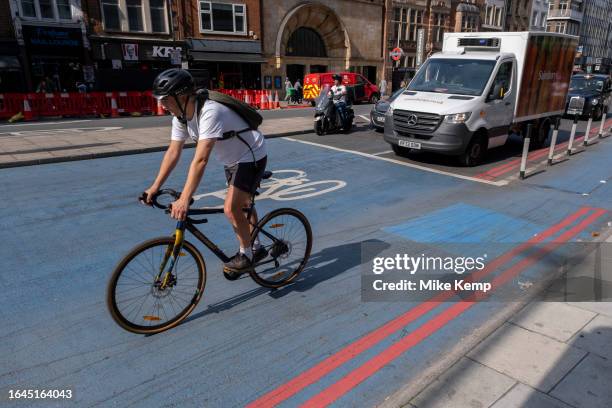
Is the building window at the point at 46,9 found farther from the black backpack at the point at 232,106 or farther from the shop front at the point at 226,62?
the black backpack at the point at 232,106

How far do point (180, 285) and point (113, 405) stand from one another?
1.26 meters

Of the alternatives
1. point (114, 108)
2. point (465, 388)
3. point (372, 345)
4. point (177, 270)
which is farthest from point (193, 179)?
point (114, 108)

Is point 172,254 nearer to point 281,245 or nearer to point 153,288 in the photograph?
point 153,288

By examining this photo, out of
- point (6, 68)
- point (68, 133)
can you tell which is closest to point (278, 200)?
point (68, 133)

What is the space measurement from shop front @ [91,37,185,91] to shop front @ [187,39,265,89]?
45.5 inches

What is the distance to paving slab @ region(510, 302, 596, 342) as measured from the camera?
3389mm

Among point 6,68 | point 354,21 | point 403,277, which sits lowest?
point 403,277

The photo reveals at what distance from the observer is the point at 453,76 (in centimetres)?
980

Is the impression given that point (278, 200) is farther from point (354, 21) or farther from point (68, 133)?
point (354, 21)

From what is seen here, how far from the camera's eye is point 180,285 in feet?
12.8

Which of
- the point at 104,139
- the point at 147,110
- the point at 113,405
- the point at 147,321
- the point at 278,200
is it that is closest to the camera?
the point at 113,405

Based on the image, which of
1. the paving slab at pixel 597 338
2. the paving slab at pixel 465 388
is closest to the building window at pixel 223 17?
the paving slab at pixel 597 338

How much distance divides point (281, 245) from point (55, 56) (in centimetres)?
2446

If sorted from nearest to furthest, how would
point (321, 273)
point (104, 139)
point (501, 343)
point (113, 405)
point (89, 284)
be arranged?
point (113, 405)
point (501, 343)
point (89, 284)
point (321, 273)
point (104, 139)
